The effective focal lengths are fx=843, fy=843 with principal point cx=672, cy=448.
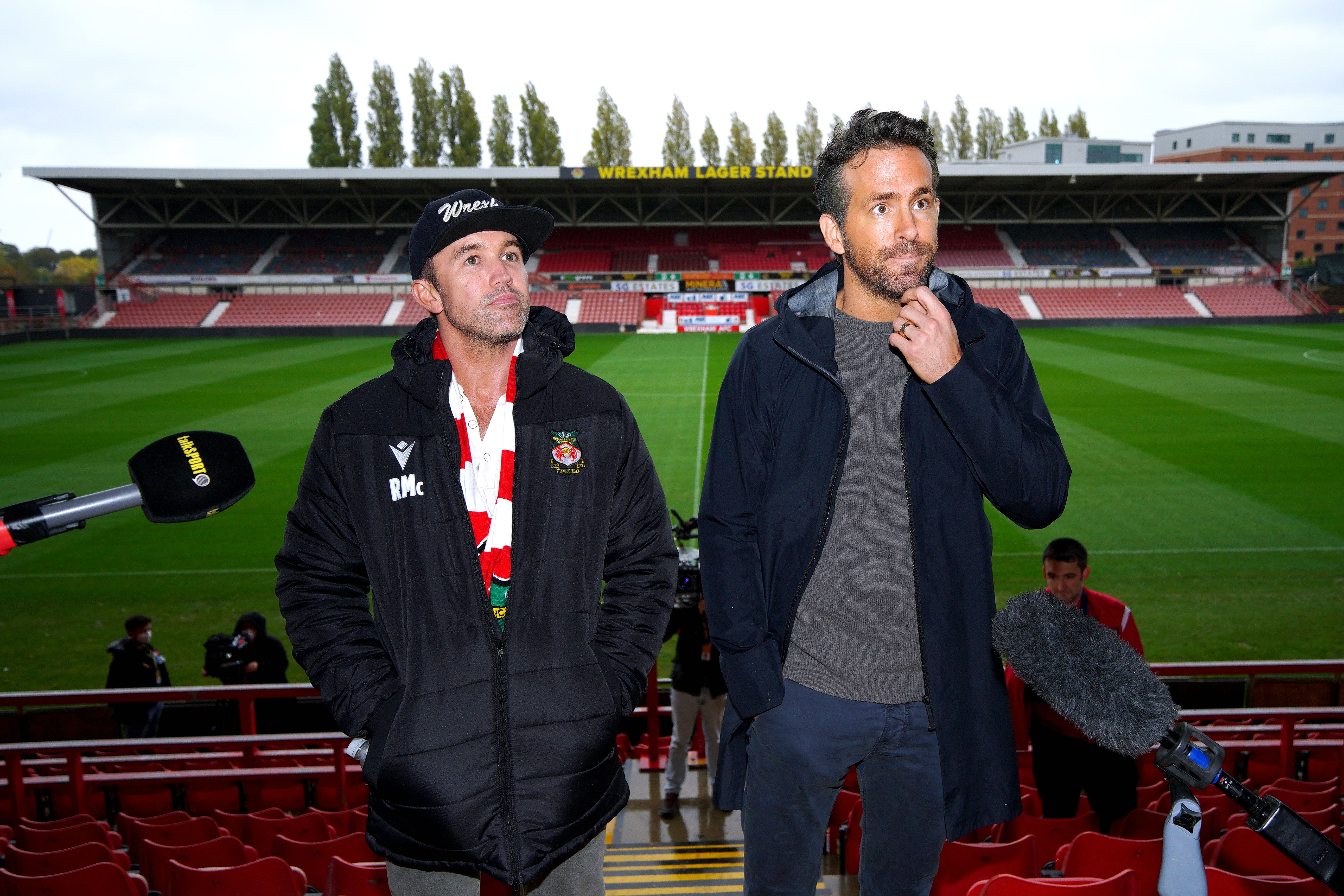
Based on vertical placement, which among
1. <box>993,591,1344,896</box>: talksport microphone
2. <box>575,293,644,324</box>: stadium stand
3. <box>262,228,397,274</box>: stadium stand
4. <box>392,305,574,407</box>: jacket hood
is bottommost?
<box>993,591,1344,896</box>: talksport microphone

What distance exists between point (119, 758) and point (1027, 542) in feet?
32.3

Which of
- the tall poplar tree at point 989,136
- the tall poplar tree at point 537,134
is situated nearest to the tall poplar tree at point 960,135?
the tall poplar tree at point 989,136

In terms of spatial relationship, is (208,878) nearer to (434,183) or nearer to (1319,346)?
(1319,346)

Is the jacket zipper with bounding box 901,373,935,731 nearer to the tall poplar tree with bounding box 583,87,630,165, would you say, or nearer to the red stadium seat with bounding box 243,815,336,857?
the red stadium seat with bounding box 243,815,336,857

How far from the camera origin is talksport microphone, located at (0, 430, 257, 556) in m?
1.26

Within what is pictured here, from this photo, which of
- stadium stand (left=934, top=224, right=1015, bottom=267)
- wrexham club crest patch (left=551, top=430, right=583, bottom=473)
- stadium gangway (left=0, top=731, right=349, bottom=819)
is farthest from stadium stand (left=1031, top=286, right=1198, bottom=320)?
wrexham club crest patch (left=551, top=430, right=583, bottom=473)

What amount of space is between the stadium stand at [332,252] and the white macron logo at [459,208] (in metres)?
47.8

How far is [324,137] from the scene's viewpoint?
57.3 meters

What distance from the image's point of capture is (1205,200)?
157ft

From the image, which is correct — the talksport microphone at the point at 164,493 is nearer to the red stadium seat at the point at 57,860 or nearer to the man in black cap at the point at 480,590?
the man in black cap at the point at 480,590

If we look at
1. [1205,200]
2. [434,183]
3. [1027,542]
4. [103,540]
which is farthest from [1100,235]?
[103,540]

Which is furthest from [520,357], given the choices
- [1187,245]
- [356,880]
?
[1187,245]

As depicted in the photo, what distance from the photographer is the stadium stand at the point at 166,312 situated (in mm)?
41406

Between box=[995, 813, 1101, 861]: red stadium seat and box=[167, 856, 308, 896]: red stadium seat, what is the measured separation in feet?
8.85
